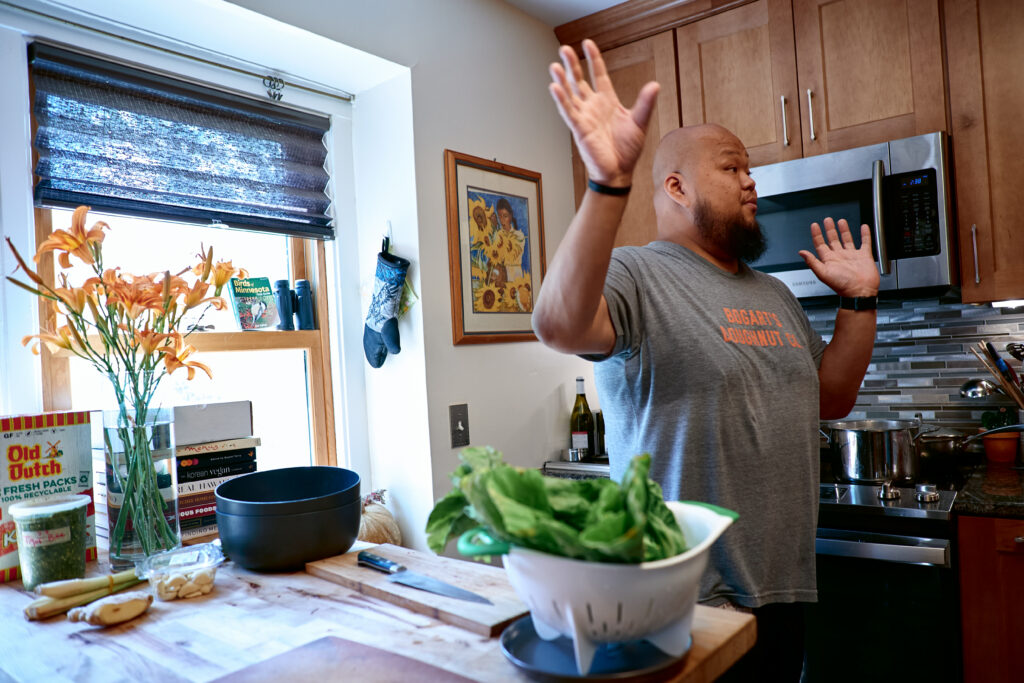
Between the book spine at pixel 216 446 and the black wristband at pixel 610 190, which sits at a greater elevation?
the black wristband at pixel 610 190

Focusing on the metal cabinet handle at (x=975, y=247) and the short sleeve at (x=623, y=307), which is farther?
the metal cabinet handle at (x=975, y=247)

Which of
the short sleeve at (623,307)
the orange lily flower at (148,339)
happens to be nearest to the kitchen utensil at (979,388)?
the short sleeve at (623,307)

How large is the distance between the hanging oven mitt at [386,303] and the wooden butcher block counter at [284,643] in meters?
1.11

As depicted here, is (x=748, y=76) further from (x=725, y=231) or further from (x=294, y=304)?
(x=294, y=304)

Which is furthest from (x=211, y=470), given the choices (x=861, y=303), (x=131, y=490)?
(x=861, y=303)

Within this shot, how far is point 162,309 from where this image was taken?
4.40 ft

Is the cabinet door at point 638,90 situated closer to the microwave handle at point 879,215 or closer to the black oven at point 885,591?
the microwave handle at point 879,215

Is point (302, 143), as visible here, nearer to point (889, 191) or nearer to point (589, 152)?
point (589, 152)

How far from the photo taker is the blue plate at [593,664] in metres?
0.71

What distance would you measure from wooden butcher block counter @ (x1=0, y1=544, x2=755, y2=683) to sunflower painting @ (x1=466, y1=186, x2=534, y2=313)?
1.38 metres

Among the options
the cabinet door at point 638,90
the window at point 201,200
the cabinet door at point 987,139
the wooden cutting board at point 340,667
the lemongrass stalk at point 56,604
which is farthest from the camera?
the cabinet door at point 638,90

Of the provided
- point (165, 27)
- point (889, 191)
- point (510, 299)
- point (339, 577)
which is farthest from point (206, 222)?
point (889, 191)

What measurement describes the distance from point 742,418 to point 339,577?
29.8 inches

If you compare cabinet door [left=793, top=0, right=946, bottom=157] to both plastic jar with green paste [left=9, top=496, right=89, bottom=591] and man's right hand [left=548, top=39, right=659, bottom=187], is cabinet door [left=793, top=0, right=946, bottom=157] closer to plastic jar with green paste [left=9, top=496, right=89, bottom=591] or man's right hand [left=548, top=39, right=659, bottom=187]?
man's right hand [left=548, top=39, right=659, bottom=187]
